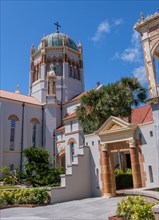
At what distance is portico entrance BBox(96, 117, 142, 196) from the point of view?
15141 mm

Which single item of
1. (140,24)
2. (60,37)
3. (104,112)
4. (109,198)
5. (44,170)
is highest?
(60,37)

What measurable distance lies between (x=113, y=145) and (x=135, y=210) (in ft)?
34.5

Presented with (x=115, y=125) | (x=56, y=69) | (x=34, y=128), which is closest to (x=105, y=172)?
(x=115, y=125)

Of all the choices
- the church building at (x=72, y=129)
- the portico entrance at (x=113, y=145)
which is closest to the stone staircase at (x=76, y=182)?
the church building at (x=72, y=129)

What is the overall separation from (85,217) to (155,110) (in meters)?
6.28

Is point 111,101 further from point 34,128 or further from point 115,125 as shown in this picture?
point 34,128

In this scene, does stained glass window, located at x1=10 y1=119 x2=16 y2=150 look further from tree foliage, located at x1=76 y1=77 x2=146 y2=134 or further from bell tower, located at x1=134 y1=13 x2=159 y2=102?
bell tower, located at x1=134 y1=13 x2=159 y2=102

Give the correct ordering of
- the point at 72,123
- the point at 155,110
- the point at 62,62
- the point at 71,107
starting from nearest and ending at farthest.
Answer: the point at 155,110 → the point at 72,123 → the point at 71,107 → the point at 62,62

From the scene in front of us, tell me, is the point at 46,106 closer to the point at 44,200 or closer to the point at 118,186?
the point at 118,186

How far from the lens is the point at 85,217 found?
10148 millimetres

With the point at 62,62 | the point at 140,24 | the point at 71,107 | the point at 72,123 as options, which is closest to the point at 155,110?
the point at 140,24

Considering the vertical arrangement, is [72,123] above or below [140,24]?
below

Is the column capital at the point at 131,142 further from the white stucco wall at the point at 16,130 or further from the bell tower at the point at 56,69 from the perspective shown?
the bell tower at the point at 56,69

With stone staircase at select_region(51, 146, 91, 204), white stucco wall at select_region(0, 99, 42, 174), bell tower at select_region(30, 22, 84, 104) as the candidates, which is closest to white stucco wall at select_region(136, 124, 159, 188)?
stone staircase at select_region(51, 146, 91, 204)
